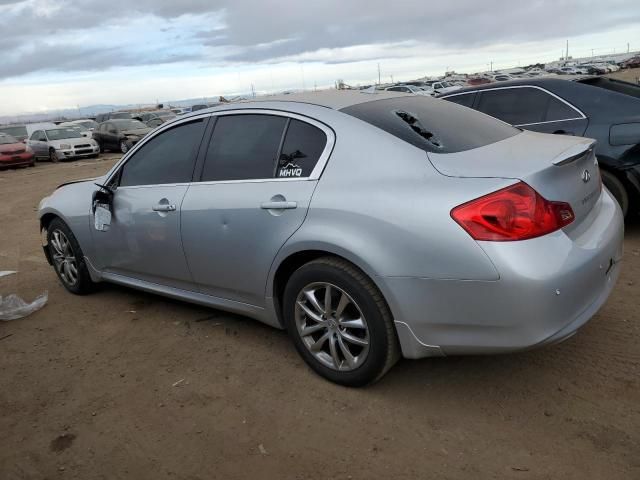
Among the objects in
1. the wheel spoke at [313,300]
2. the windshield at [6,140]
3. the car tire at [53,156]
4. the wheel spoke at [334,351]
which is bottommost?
the car tire at [53,156]

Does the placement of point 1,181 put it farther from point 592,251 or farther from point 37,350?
point 592,251

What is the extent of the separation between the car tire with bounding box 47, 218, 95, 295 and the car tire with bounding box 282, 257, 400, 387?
249 cm

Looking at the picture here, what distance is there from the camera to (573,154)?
9.32 ft

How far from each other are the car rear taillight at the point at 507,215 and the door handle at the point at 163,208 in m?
2.04

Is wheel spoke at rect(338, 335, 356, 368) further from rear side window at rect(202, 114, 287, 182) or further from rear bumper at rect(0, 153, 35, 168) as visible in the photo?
rear bumper at rect(0, 153, 35, 168)

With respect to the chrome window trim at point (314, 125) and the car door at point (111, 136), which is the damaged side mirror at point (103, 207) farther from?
the car door at point (111, 136)

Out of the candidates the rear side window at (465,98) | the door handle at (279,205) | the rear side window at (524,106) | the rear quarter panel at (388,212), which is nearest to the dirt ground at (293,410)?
the rear quarter panel at (388,212)

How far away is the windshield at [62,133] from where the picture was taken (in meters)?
Result: 22.7

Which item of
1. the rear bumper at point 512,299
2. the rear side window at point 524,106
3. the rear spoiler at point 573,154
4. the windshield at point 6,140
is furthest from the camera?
the windshield at point 6,140

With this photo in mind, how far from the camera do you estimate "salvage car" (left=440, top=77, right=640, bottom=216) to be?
5066mm

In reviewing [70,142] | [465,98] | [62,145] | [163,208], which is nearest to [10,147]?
[62,145]

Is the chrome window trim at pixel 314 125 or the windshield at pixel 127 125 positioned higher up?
the chrome window trim at pixel 314 125

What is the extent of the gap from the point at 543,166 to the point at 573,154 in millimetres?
301

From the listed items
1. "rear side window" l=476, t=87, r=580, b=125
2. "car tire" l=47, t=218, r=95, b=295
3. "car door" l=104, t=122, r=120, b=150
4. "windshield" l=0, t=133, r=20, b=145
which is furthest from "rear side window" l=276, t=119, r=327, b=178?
"car door" l=104, t=122, r=120, b=150
